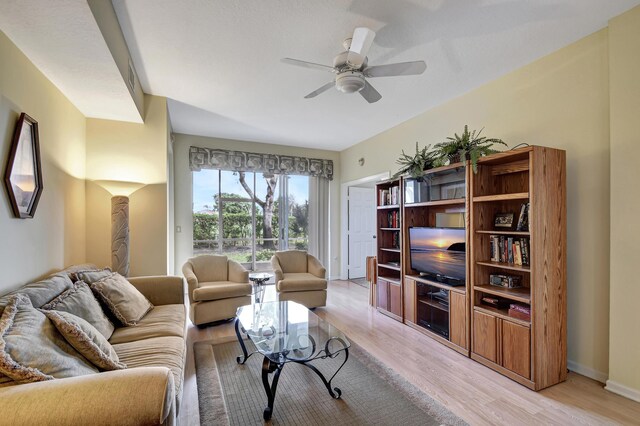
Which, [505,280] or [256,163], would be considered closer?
[505,280]

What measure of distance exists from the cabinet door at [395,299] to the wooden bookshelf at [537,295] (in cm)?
112

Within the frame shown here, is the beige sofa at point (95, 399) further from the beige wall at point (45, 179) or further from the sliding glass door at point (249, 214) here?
the sliding glass door at point (249, 214)

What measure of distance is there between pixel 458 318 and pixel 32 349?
3149 millimetres

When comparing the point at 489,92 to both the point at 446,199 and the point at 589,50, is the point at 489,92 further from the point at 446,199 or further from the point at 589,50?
the point at 446,199

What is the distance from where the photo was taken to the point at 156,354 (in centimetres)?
190

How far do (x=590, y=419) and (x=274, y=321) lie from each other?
7.73 feet

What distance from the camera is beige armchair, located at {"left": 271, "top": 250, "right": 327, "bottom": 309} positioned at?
4.06 m

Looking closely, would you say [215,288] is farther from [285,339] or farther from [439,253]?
[439,253]

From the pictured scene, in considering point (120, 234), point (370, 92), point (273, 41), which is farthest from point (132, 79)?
point (370, 92)

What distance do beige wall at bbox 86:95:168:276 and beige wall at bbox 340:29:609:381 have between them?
3931 mm

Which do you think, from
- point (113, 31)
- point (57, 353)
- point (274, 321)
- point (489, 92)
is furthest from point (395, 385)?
point (113, 31)

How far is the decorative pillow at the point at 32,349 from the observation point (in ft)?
4.00

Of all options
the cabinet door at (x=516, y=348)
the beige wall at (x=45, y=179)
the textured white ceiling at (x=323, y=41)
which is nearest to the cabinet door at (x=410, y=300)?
the cabinet door at (x=516, y=348)

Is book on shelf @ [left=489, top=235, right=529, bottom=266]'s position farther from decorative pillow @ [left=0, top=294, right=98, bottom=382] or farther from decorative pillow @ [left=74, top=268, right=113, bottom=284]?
decorative pillow @ [left=74, top=268, right=113, bottom=284]
